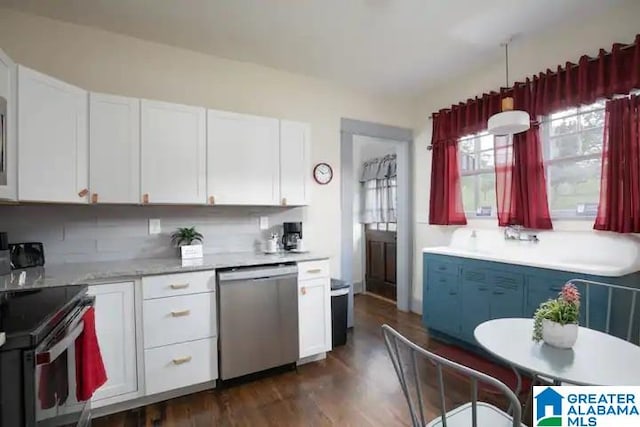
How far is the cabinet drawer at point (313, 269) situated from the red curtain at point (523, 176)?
174 cm

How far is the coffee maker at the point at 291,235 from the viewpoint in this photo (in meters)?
3.10

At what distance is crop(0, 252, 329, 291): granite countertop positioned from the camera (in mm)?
1791

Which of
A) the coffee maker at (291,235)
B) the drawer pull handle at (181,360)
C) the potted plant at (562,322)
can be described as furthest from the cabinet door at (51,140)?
the potted plant at (562,322)

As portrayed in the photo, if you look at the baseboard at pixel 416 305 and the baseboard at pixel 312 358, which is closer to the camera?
the baseboard at pixel 312 358

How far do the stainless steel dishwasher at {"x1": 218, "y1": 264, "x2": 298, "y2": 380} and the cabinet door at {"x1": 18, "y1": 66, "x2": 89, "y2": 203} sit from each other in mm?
1173

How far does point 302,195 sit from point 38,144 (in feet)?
6.25

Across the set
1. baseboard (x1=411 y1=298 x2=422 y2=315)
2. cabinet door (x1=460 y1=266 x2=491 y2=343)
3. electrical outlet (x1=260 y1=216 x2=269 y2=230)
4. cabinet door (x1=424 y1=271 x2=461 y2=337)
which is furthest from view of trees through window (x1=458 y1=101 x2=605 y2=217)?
electrical outlet (x1=260 y1=216 x2=269 y2=230)

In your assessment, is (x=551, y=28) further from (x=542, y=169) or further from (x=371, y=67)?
(x=371, y=67)

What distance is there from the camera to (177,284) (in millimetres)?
2158

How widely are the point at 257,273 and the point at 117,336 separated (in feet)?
3.13

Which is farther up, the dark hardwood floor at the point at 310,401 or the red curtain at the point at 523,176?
the red curtain at the point at 523,176

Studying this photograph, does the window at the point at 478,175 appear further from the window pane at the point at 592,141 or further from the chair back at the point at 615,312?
the chair back at the point at 615,312

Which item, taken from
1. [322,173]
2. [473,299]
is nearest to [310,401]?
[473,299]

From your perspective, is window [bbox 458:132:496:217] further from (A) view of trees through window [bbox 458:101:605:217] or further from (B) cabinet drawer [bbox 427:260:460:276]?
(B) cabinet drawer [bbox 427:260:460:276]
